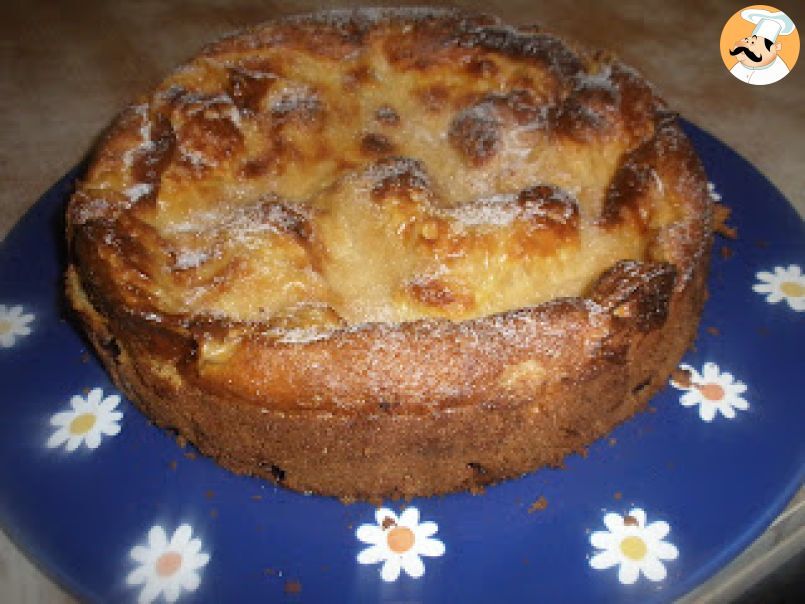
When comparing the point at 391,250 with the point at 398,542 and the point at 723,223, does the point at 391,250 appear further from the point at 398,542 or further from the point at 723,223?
the point at 723,223

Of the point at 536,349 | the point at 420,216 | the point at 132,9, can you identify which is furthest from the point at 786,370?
the point at 132,9

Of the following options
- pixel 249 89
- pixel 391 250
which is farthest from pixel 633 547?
pixel 249 89

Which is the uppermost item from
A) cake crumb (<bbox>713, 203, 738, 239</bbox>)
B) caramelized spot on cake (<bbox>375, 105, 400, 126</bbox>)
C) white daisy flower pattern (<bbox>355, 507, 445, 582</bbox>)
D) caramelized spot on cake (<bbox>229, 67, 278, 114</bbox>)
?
caramelized spot on cake (<bbox>229, 67, 278, 114</bbox>)

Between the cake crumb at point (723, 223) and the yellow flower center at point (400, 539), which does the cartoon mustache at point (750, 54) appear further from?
the yellow flower center at point (400, 539)

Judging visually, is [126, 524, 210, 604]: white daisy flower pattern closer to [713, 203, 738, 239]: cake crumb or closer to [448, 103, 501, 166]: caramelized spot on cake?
[448, 103, 501, 166]: caramelized spot on cake

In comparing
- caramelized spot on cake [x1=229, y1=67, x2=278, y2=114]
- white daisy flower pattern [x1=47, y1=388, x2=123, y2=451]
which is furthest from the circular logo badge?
white daisy flower pattern [x1=47, y1=388, x2=123, y2=451]

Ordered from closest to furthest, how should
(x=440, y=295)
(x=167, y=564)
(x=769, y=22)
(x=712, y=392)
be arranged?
(x=167, y=564)
(x=440, y=295)
(x=712, y=392)
(x=769, y=22)
